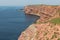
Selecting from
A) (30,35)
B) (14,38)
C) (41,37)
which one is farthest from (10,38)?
(41,37)

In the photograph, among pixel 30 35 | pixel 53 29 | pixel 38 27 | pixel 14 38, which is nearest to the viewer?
pixel 53 29

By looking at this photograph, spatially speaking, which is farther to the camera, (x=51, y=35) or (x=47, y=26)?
(x=47, y=26)

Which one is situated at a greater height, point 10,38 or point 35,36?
point 35,36

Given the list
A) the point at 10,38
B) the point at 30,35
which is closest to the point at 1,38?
the point at 10,38

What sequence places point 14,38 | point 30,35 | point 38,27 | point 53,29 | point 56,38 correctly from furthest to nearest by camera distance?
point 14,38 < point 30,35 < point 38,27 < point 53,29 < point 56,38

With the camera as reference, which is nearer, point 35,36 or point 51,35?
point 51,35

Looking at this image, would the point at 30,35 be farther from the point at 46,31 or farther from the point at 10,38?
the point at 10,38

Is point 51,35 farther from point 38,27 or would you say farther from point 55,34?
point 38,27

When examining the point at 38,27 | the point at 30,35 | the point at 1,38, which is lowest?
the point at 1,38

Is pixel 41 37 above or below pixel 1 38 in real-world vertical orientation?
above
